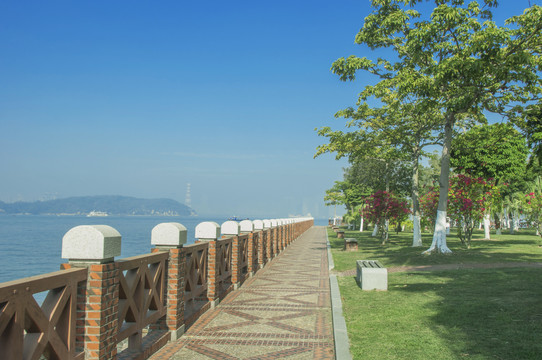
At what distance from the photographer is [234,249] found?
11102mm

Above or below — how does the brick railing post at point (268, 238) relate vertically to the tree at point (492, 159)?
below

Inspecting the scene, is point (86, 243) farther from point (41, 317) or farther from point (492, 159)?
point (492, 159)

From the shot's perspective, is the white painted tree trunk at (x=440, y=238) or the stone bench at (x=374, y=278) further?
the white painted tree trunk at (x=440, y=238)

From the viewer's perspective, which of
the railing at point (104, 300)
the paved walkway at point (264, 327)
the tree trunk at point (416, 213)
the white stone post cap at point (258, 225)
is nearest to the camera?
the railing at point (104, 300)

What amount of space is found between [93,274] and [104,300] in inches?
11.5

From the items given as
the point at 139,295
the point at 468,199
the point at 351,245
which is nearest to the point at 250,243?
the point at 139,295

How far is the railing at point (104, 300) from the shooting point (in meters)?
3.26

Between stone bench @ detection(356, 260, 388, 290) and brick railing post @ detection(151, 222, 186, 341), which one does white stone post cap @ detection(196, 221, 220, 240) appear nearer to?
brick railing post @ detection(151, 222, 186, 341)

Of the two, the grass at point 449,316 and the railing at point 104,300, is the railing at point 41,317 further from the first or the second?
the grass at point 449,316

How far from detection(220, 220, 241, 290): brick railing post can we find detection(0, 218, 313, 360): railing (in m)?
2.23

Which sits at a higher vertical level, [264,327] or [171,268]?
[171,268]

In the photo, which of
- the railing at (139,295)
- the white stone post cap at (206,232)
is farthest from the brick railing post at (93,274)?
the white stone post cap at (206,232)

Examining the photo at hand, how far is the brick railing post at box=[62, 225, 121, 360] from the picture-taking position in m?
4.04

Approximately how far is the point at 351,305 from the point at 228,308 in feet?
8.04
